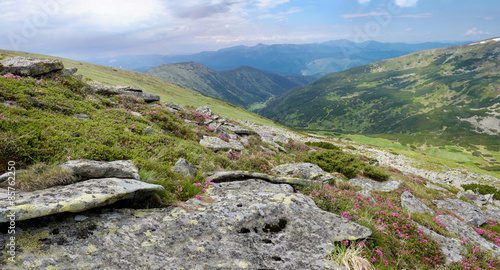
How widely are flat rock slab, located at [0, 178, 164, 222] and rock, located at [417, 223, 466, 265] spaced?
36.1ft

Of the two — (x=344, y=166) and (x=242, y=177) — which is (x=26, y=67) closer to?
(x=242, y=177)

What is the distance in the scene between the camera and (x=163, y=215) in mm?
5516

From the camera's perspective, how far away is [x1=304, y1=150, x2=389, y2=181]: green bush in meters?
18.6

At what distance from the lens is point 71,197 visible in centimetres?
452

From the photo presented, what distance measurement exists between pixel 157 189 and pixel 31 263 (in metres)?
2.91

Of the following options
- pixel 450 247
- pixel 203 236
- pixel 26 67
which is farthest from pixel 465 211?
pixel 26 67

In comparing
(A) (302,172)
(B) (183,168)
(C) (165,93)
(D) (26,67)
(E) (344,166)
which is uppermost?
(D) (26,67)

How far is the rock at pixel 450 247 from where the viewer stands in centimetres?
802

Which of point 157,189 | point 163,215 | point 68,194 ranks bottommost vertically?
point 163,215

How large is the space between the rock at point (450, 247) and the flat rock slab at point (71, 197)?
11002 mm

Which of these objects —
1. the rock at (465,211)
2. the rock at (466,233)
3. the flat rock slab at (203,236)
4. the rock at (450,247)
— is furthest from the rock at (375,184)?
the flat rock slab at (203,236)

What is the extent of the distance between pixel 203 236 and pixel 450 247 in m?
10.5

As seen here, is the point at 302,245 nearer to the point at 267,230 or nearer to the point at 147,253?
the point at 267,230

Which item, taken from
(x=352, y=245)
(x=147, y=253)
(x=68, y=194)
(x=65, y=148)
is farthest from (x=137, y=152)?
(x=352, y=245)
